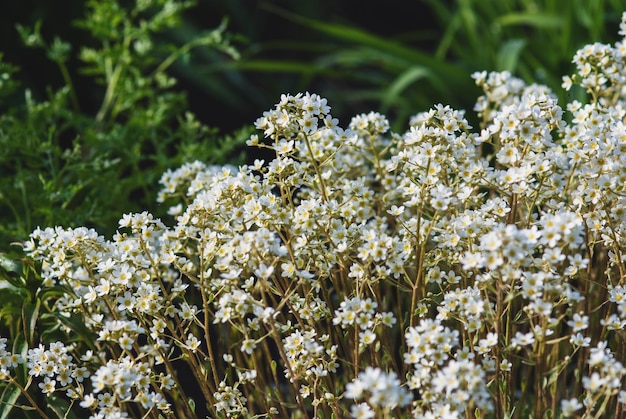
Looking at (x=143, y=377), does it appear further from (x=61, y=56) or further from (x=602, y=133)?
(x=61, y=56)

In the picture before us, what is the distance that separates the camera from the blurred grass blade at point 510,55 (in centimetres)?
395

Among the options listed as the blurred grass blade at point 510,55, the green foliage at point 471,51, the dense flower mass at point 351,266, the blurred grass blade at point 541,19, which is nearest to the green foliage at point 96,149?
the dense flower mass at point 351,266

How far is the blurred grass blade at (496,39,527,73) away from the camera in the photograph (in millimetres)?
3947

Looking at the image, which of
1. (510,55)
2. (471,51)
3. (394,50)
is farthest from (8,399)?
(471,51)

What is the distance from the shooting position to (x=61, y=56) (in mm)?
2955

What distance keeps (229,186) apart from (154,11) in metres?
3.28

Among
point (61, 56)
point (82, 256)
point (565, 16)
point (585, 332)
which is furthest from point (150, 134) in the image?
point (565, 16)

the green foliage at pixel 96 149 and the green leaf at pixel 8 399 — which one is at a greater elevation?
the green foliage at pixel 96 149

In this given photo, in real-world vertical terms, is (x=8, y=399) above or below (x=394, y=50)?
below

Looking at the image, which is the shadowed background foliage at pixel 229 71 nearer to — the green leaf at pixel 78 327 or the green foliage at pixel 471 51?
the green foliage at pixel 471 51

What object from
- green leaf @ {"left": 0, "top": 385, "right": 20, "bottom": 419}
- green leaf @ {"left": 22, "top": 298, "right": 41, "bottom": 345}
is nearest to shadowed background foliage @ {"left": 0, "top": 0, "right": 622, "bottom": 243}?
green leaf @ {"left": 22, "top": 298, "right": 41, "bottom": 345}

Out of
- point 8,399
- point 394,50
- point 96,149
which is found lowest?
point 8,399

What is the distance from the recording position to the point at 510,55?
4.00m

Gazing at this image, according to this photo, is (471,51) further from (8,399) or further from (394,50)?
(8,399)
